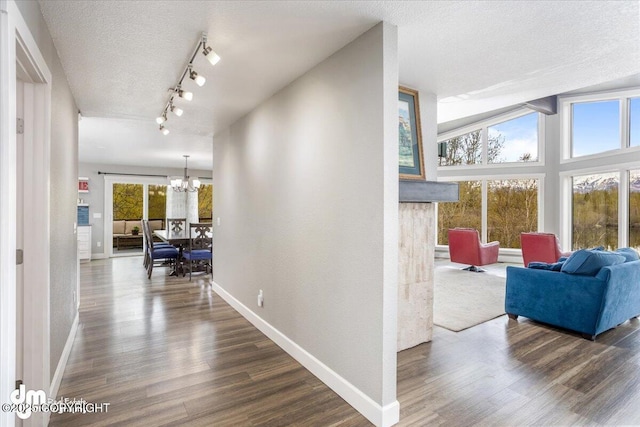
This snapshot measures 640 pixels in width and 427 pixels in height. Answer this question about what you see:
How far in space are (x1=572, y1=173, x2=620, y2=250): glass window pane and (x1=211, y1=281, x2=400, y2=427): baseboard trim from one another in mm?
6708

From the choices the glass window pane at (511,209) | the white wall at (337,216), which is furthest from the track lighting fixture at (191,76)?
the glass window pane at (511,209)

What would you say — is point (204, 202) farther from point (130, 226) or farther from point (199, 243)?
point (199, 243)

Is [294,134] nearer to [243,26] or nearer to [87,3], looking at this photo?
[243,26]

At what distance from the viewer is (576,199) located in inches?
283

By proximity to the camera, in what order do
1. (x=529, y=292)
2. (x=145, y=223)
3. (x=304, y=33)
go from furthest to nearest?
(x=145, y=223), (x=529, y=292), (x=304, y=33)

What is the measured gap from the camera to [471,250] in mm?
6656

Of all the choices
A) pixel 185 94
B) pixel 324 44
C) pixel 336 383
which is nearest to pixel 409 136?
pixel 324 44

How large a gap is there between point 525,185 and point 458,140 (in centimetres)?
201

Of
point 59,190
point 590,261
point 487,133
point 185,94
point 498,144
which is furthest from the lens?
point 487,133

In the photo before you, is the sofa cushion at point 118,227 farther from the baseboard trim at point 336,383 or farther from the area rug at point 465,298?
the area rug at point 465,298

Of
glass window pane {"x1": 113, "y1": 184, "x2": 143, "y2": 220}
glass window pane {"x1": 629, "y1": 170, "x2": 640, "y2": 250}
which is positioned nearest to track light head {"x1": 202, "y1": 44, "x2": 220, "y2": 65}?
glass window pane {"x1": 629, "y1": 170, "x2": 640, "y2": 250}

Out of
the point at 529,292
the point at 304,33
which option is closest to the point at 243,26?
the point at 304,33

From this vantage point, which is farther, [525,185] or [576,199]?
[525,185]

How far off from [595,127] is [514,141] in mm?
1568
